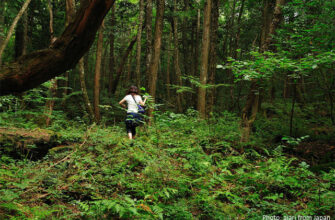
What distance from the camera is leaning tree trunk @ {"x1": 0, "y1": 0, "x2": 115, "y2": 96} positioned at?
2111 mm

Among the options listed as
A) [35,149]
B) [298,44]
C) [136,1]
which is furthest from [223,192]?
[136,1]

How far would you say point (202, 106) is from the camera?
10344 millimetres

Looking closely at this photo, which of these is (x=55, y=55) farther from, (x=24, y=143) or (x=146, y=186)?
(x=24, y=143)

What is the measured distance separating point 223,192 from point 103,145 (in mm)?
3423

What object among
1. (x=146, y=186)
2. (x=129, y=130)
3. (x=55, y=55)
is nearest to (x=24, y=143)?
(x=129, y=130)

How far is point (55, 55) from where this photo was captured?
2.21 m

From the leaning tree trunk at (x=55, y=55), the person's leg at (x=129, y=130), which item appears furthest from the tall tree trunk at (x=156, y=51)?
the leaning tree trunk at (x=55, y=55)

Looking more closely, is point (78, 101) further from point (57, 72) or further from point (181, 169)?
point (57, 72)

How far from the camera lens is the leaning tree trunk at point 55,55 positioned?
211cm

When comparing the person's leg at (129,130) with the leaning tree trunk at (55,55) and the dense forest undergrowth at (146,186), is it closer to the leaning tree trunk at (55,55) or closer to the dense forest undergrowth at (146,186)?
the dense forest undergrowth at (146,186)

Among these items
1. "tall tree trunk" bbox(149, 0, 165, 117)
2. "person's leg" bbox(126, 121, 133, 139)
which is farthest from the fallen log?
"tall tree trunk" bbox(149, 0, 165, 117)

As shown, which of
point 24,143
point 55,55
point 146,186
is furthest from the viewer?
point 24,143

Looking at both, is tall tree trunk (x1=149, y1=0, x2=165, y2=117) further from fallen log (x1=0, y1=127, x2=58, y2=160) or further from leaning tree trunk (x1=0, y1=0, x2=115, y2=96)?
leaning tree trunk (x1=0, y1=0, x2=115, y2=96)

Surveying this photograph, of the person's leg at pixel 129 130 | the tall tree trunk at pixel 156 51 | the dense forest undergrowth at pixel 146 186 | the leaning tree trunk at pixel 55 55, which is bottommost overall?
the dense forest undergrowth at pixel 146 186
